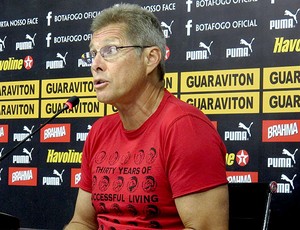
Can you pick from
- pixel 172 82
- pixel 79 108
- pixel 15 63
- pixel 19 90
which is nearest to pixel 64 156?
pixel 79 108

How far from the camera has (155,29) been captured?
1877 millimetres

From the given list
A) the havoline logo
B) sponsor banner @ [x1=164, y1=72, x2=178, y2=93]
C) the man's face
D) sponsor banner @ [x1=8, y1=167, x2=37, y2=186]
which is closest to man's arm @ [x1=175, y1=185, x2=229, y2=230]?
the man's face

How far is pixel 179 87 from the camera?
3400mm

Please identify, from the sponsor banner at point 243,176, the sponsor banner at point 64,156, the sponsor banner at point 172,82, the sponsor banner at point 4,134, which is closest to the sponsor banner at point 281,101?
the sponsor banner at point 243,176

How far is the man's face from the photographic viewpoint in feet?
5.99

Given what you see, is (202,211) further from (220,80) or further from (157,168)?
(220,80)

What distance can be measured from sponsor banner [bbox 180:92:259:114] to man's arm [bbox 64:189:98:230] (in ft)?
4.53

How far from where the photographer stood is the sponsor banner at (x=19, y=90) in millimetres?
3955

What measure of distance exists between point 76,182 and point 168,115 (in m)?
2.07

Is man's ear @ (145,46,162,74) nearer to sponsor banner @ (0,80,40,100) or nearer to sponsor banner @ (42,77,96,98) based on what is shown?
Result: sponsor banner @ (42,77,96,98)

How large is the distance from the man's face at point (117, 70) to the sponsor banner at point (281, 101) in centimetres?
135

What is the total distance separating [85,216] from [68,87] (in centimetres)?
192

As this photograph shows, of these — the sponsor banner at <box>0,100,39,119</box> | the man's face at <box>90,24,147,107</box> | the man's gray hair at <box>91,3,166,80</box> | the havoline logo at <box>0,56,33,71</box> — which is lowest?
the sponsor banner at <box>0,100,39,119</box>

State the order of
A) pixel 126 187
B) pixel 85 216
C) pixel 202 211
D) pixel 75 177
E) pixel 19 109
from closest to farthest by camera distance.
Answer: pixel 202 211, pixel 126 187, pixel 85 216, pixel 75 177, pixel 19 109
